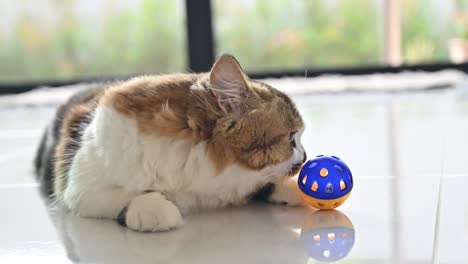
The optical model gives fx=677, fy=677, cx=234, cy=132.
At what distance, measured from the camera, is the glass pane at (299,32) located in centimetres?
433

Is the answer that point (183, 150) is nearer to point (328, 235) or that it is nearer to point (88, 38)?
point (328, 235)

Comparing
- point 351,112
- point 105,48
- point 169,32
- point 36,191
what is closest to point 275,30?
point 169,32

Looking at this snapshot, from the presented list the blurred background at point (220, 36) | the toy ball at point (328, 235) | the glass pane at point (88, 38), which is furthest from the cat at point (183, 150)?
the glass pane at point (88, 38)

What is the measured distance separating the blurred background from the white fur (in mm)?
2902

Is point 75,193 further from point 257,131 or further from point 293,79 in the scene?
point 293,79

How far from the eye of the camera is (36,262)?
1.18m

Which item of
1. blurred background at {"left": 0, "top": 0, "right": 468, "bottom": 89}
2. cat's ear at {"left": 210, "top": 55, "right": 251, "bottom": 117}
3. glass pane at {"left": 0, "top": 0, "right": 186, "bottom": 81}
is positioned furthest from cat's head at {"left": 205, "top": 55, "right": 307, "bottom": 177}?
glass pane at {"left": 0, "top": 0, "right": 186, "bottom": 81}

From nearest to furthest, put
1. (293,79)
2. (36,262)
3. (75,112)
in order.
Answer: (36,262), (75,112), (293,79)

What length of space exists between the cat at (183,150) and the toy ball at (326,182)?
0.18ft

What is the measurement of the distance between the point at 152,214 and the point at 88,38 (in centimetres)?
332

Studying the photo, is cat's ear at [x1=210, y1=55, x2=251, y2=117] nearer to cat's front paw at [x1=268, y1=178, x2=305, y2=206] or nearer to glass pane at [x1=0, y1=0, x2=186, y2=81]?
cat's front paw at [x1=268, y1=178, x2=305, y2=206]

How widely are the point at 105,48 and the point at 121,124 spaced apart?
3166 millimetres

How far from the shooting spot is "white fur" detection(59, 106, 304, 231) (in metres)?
1.35

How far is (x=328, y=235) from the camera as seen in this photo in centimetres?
126
